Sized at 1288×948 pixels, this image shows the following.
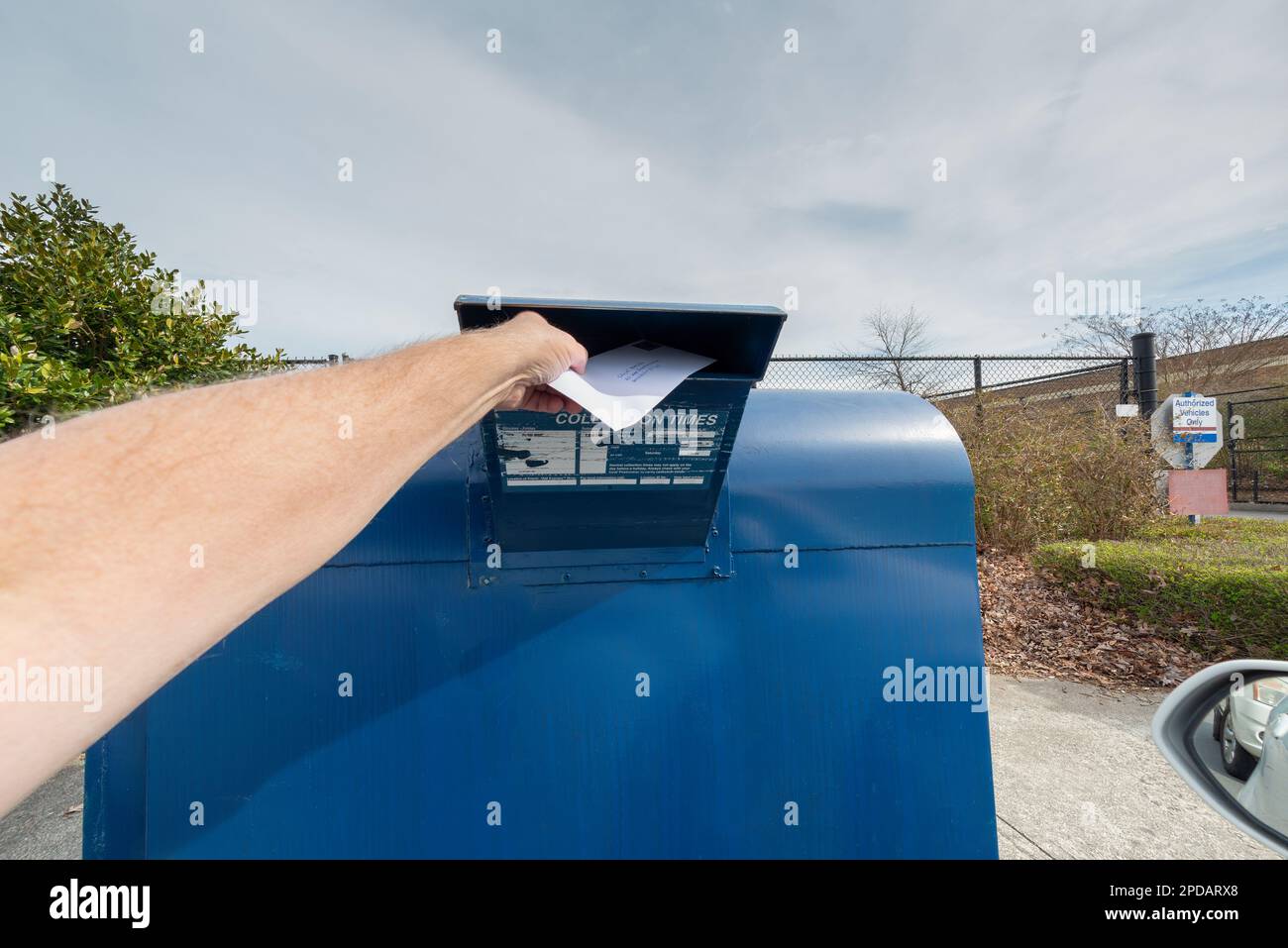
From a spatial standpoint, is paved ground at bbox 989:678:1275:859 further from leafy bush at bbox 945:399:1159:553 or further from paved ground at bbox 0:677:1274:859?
leafy bush at bbox 945:399:1159:553

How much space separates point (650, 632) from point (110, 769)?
126 cm

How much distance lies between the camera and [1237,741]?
146cm

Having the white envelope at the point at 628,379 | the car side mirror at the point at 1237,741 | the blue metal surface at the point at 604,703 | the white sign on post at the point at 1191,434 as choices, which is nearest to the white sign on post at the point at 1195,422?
the white sign on post at the point at 1191,434

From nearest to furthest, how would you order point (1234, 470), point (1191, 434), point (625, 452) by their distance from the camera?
point (625, 452), point (1191, 434), point (1234, 470)

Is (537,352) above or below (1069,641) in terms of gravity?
above

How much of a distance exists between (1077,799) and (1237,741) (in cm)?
210

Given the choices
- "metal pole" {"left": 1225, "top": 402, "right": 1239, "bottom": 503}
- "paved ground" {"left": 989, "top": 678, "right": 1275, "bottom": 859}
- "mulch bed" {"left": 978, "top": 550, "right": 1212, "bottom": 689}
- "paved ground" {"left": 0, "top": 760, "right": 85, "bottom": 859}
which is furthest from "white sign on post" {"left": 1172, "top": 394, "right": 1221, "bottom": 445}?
"paved ground" {"left": 0, "top": 760, "right": 85, "bottom": 859}

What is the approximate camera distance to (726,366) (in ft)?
4.57

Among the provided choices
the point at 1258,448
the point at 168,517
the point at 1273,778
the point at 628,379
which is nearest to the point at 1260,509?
the point at 1258,448

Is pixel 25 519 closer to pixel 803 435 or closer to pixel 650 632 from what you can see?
pixel 650 632

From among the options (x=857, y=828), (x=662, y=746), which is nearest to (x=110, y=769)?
(x=662, y=746)

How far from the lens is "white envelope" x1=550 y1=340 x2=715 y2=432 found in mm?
971

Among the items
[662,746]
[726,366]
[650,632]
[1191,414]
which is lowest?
[662,746]

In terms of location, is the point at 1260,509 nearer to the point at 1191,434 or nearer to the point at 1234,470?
the point at 1234,470
